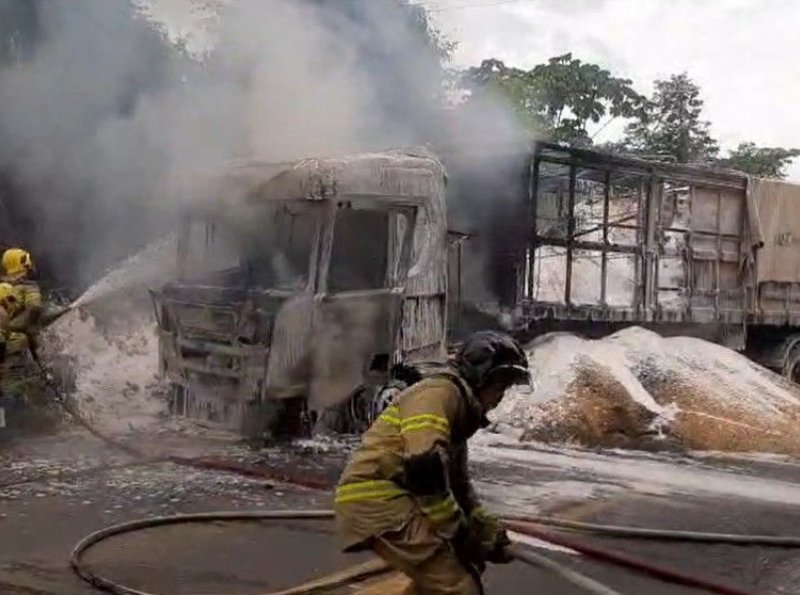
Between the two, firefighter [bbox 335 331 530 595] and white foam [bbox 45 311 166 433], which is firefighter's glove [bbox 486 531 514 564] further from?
white foam [bbox 45 311 166 433]

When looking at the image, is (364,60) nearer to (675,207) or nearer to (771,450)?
(675,207)

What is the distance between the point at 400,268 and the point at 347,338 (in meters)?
0.82

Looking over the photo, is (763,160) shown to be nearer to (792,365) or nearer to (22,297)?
(792,365)

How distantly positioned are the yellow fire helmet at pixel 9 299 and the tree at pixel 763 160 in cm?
2500

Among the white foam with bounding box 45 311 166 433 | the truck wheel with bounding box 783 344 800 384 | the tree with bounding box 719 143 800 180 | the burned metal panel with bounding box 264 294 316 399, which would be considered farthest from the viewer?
the tree with bounding box 719 143 800 180

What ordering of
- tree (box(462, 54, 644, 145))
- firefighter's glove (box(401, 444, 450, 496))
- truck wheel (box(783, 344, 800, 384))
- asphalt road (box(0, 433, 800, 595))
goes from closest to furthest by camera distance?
1. firefighter's glove (box(401, 444, 450, 496))
2. asphalt road (box(0, 433, 800, 595))
3. truck wheel (box(783, 344, 800, 384))
4. tree (box(462, 54, 644, 145))

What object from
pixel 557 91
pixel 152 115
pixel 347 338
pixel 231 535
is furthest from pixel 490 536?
pixel 557 91

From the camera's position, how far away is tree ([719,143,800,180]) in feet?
99.5

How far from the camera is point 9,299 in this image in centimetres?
845

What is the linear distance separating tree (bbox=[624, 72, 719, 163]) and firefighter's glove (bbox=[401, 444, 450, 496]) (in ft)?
93.5

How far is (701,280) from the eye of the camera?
12469 mm

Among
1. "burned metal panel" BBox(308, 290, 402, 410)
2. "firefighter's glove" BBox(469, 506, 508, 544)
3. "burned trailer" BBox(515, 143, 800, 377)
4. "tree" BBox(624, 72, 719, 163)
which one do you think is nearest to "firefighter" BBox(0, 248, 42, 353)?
"burned metal panel" BBox(308, 290, 402, 410)

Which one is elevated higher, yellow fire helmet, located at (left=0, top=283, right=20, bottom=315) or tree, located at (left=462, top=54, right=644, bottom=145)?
tree, located at (left=462, top=54, right=644, bottom=145)

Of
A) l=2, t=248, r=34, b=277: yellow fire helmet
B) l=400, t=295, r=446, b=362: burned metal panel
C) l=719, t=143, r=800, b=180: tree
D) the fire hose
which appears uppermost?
l=719, t=143, r=800, b=180: tree
